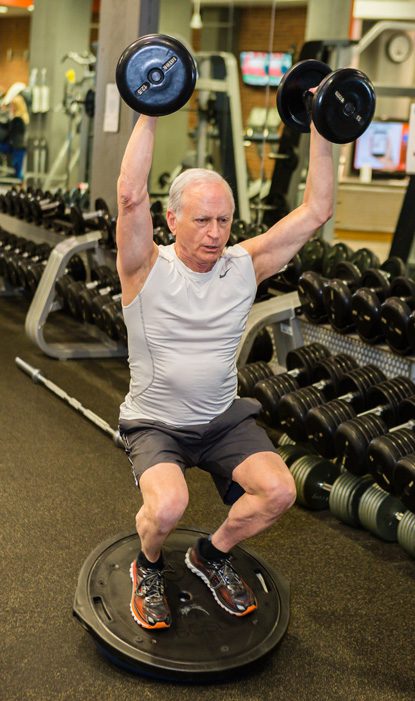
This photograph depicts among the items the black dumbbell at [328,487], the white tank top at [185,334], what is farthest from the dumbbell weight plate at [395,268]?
the white tank top at [185,334]

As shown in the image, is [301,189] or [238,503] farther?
[301,189]

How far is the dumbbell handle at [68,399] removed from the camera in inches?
145

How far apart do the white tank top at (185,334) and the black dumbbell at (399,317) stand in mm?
1183

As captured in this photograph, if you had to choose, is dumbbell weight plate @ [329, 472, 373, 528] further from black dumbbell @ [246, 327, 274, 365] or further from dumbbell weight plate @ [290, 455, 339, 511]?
black dumbbell @ [246, 327, 274, 365]

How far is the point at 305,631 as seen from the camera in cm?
230

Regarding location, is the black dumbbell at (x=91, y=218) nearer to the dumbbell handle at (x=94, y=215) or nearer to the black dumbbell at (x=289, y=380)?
the dumbbell handle at (x=94, y=215)

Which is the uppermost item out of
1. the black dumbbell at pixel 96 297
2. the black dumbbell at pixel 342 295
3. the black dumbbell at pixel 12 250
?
the black dumbbell at pixel 342 295

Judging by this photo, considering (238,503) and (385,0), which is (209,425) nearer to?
(238,503)

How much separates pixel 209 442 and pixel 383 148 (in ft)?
29.0

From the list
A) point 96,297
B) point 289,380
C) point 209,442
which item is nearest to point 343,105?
point 209,442

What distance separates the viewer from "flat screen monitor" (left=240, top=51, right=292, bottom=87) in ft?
21.3

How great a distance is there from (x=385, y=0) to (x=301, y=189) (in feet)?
14.7

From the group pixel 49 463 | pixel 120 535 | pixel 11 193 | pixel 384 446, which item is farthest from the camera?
pixel 11 193

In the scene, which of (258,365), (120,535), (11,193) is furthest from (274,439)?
(11,193)
